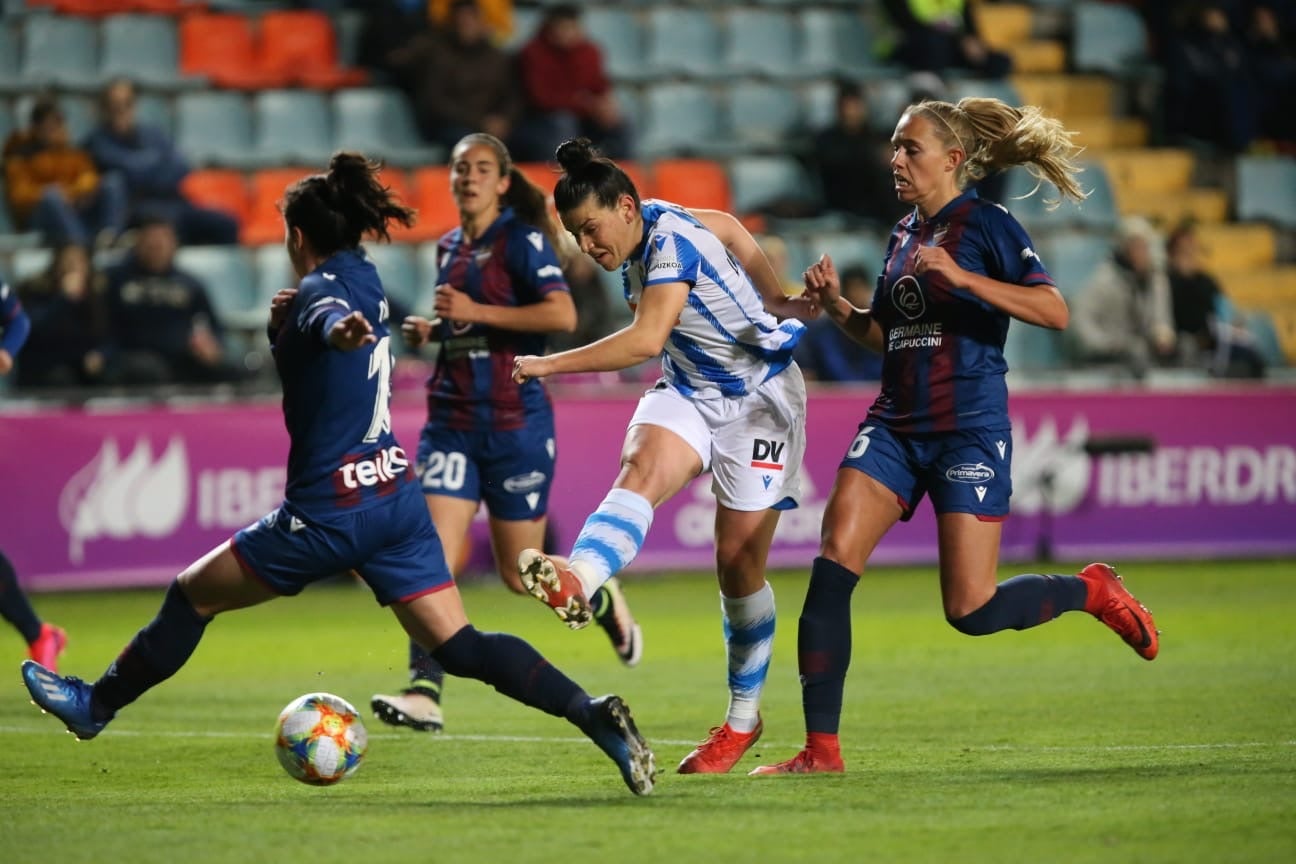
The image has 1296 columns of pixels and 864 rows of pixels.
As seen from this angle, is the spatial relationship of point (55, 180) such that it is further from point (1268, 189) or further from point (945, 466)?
point (1268, 189)

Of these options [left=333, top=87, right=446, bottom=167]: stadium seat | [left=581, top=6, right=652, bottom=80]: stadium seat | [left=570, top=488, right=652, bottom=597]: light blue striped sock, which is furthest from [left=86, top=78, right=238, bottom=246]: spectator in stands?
[left=570, top=488, right=652, bottom=597]: light blue striped sock

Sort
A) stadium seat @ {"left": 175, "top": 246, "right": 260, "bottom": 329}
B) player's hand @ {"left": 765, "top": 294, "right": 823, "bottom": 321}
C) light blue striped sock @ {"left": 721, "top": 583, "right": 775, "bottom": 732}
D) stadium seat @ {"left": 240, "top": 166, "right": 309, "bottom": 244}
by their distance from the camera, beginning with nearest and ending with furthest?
light blue striped sock @ {"left": 721, "top": 583, "right": 775, "bottom": 732} < player's hand @ {"left": 765, "top": 294, "right": 823, "bottom": 321} < stadium seat @ {"left": 175, "top": 246, "right": 260, "bottom": 329} < stadium seat @ {"left": 240, "top": 166, "right": 309, "bottom": 244}

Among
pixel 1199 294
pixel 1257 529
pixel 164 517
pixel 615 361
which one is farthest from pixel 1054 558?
pixel 615 361

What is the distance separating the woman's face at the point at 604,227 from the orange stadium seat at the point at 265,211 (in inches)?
406

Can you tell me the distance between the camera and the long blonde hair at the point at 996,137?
7.16 metres

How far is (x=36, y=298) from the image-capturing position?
575 inches

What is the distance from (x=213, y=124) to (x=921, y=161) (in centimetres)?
1164

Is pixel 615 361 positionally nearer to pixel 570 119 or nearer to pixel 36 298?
pixel 36 298

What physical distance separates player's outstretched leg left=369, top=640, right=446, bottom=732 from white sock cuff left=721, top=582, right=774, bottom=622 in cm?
155

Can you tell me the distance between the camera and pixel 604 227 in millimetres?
6891

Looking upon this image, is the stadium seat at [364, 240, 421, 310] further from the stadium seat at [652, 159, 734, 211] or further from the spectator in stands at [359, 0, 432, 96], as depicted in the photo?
the stadium seat at [652, 159, 734, 211]

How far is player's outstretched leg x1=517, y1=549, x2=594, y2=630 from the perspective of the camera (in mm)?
6234

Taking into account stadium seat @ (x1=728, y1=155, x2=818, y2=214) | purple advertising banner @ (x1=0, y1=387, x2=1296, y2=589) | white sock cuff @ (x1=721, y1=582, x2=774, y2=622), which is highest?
white sock cuff @ (x1=721, y1=582, x2=774, y2=622)

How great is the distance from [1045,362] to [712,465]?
10.6 meters
